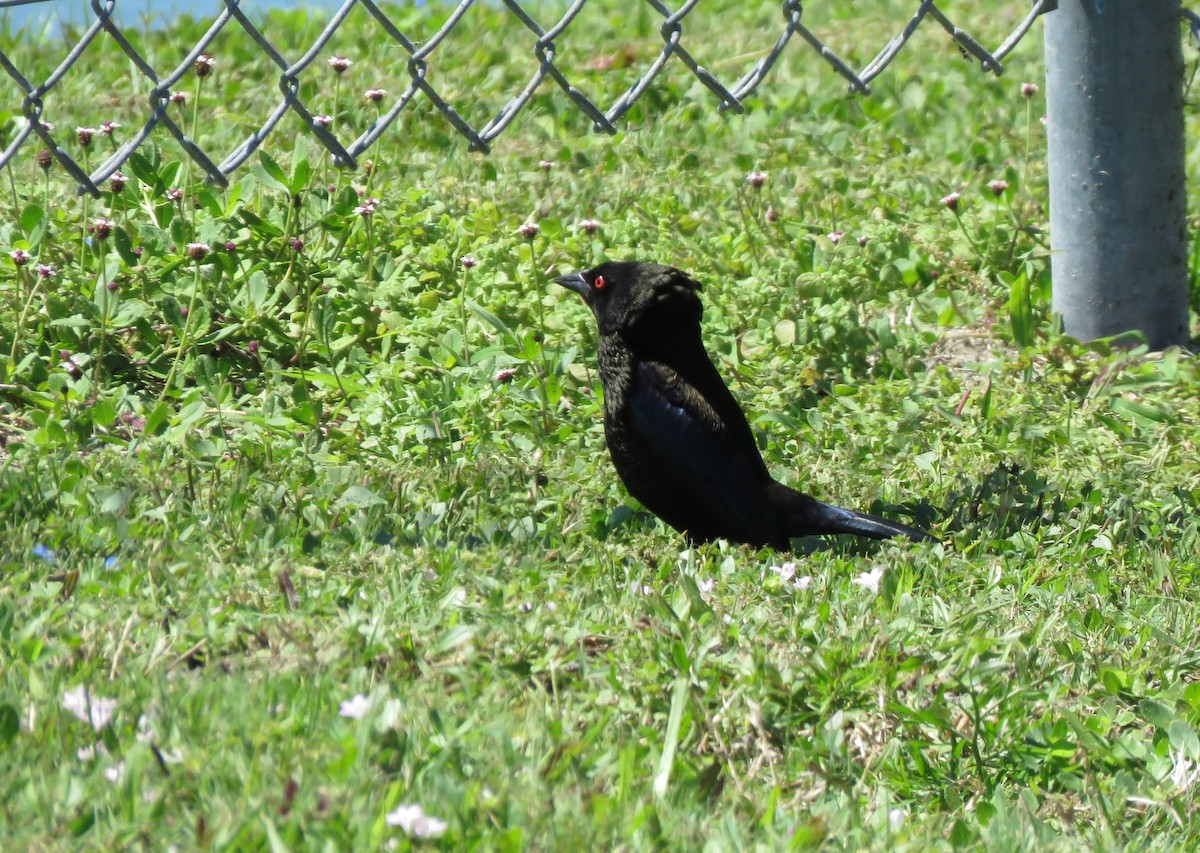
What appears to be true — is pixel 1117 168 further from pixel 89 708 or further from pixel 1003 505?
pixel 89 708

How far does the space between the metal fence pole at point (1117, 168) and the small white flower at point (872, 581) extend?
1790 millimetres

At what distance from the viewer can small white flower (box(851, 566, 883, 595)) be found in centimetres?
312

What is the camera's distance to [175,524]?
319cm

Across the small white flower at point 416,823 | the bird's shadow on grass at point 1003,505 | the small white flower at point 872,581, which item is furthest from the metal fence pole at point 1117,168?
the small white flower at point 416,823

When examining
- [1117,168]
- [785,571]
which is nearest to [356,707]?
[785,571]

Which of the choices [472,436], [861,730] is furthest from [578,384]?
[861,730]

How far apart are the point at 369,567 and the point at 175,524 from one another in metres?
0.43

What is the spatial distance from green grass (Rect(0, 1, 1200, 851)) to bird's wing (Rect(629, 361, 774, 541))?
183mm

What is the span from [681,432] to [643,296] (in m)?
0.36

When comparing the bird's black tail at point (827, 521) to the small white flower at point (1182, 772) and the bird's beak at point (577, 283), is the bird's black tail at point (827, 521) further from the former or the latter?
the small white flower at point (1182, 772)

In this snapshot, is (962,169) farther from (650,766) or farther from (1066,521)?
(650,766)

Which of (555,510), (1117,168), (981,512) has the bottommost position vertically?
(555,510)

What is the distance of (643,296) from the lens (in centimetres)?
382

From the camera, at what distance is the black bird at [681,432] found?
11.9 ft
